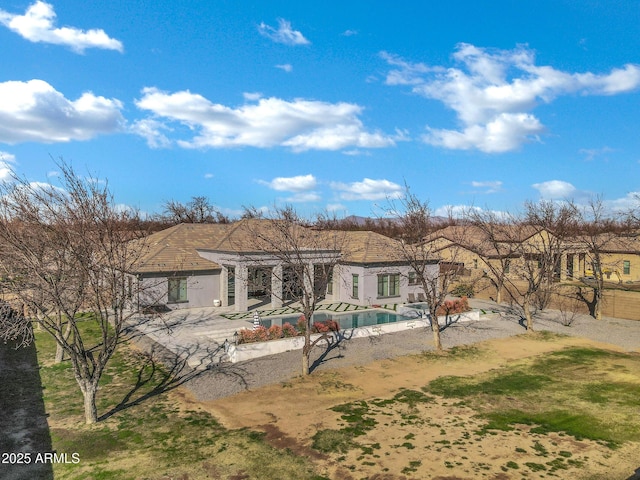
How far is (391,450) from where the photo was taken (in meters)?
10.4

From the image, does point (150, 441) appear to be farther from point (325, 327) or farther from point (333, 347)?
point (325, 327)

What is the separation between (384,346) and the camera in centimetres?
2053

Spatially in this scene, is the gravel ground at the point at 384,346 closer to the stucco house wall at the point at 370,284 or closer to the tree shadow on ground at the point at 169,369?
the tree shadow on ground at the point at 169,369

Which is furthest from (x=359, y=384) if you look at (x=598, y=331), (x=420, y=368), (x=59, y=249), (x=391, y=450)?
(x=598, y=331)

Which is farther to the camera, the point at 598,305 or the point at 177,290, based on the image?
the point at 177,290

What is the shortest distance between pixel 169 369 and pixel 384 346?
958cm

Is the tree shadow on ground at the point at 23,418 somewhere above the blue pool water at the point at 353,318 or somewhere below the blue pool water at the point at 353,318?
below

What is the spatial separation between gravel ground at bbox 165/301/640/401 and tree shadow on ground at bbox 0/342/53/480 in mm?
4331

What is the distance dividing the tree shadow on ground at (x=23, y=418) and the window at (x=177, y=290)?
33.7 feet

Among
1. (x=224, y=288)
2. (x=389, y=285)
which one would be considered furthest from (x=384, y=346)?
(x=224, y=288)

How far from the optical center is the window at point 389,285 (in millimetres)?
31625

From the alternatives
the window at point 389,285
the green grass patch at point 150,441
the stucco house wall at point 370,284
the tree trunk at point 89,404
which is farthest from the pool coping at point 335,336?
the window at point 389,285

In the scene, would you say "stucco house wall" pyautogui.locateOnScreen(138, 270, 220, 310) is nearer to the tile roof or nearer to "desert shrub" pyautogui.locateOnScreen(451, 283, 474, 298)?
the tile roof

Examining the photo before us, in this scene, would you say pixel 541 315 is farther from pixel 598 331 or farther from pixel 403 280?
pixel 403 280
